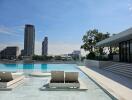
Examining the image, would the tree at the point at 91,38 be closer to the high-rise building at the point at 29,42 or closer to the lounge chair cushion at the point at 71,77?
the lounge chair cushion at the point at 71,77

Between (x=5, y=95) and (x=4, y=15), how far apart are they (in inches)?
765

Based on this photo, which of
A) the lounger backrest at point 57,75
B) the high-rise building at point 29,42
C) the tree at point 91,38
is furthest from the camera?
the high-rise building at point 29,42

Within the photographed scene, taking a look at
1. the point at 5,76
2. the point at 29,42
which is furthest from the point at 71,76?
the point at 29,42

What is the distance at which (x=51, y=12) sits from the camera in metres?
24.1

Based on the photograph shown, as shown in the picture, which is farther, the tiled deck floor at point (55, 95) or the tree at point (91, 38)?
the tree at point (91, 38)

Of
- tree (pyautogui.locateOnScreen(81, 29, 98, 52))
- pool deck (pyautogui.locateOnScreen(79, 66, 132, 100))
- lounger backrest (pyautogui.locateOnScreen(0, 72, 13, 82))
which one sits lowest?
pool deck (pyautogui.locateOnScreen(79, 66, 132, 100))

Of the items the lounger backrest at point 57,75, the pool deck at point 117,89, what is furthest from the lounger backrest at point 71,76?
the pool deck at point 117,89

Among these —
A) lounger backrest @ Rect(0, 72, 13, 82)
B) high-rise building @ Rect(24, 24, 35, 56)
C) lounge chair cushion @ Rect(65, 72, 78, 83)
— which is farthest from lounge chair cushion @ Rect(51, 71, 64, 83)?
high-rise building @ Rect(24, 24, 35, 56)

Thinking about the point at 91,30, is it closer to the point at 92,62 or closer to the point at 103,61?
the point at 92,62

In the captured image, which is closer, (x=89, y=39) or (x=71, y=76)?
(x=71, y=76)

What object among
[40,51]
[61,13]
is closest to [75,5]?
[61,13]

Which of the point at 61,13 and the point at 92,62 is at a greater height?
the point at 61,13

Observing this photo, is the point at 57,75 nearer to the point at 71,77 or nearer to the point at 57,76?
the point at 57,76

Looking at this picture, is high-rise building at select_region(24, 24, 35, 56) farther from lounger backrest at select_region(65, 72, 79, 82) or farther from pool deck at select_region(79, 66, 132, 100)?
pool deck at select_region(79, 66, 132, 100)
